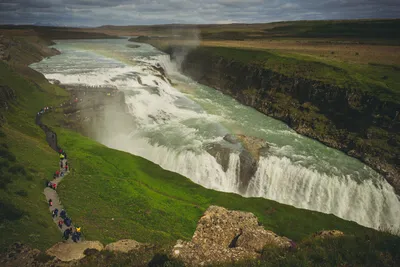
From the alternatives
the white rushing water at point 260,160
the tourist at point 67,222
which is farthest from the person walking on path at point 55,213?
the white rushing water at point 260,160

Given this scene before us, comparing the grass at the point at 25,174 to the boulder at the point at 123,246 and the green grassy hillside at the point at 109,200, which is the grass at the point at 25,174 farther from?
the boulder at the point at 123,246

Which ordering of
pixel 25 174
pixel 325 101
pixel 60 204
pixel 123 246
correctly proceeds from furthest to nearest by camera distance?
pixel 325 101 < pixel 25 174 < pixel 60 204 < pixel 123 246

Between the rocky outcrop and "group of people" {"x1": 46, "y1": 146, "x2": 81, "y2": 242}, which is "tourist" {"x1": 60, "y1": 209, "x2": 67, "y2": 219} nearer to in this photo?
"group of people" {"x1": 46, "y1": 146, "x2": 81, "y2": 242}

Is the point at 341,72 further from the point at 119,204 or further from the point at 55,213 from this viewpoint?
the point at 55,213

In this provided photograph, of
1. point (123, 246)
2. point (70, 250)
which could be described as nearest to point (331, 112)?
point (123, 246)

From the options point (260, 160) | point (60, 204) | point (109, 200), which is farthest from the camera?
point (260, 160)

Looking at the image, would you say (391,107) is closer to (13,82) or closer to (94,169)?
(94,169)

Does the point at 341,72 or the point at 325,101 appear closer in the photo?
the point at 325,101
